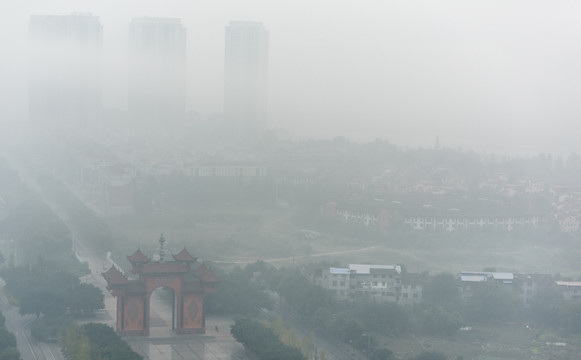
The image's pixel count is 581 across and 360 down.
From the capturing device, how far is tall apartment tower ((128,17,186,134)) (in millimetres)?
21703

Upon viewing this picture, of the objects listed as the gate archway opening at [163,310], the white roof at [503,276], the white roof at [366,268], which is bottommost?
the gate archway opening at [163,310]

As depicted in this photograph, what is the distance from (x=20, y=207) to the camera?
44.9 feet

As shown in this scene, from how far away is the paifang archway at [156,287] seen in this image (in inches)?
305

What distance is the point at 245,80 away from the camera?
755 inches

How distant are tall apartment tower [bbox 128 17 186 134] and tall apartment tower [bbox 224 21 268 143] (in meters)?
2.23

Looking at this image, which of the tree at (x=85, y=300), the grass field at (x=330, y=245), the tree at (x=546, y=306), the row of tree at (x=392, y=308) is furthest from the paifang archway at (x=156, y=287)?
the tree at (x=546, y=306)

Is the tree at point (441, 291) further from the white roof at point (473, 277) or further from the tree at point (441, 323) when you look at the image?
the tree at point (441, 323)

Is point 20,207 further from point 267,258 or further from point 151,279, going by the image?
point 151,279

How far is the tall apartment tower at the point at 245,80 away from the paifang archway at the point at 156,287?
10.6 metres

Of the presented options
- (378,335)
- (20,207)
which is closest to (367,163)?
(20,207)

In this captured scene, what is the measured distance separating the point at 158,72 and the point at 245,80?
399cm

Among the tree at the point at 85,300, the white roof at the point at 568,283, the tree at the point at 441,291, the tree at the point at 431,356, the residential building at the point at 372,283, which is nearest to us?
the tree at the point at 431,356

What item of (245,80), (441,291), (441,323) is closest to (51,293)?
(441,323)

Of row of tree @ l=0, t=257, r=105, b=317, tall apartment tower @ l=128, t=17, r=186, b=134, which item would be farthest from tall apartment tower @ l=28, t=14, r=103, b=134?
row of tree @ l=0, t=257, r=105, b=317
